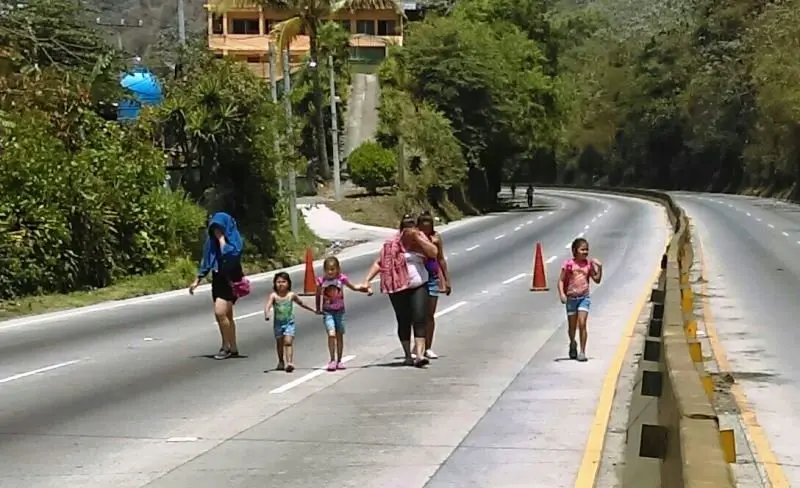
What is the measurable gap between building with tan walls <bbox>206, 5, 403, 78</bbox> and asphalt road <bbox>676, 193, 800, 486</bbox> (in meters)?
49.7

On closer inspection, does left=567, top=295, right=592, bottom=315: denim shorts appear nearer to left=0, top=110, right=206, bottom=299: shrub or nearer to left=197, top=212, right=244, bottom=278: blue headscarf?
left=197, top=212, right=244, bottom=278: blue headscarf

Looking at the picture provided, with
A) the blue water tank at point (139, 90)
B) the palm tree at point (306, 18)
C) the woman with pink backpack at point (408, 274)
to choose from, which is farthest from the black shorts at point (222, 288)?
the palm tree at point (306, 18)

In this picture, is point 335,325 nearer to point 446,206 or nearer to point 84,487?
point 84,487

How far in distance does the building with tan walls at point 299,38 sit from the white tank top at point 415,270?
254 feet

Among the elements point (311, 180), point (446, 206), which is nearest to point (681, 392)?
point (311, 180)

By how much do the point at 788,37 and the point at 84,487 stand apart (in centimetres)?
7190

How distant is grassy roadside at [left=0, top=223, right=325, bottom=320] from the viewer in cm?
2444

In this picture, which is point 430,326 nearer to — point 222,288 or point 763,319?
point 222,288

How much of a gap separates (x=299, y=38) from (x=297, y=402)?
83798mm

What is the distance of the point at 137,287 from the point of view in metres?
28.3

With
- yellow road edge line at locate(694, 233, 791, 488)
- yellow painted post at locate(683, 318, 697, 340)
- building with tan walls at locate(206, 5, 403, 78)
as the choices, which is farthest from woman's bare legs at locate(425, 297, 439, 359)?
building with tan walls at locate(206, 5, 403, 78)

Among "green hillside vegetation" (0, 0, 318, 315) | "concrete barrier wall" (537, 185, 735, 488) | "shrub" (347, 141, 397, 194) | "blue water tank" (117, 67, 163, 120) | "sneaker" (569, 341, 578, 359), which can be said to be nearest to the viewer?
"concrete barrier wall" (537, 185, 735, 488)

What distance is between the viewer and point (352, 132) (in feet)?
233

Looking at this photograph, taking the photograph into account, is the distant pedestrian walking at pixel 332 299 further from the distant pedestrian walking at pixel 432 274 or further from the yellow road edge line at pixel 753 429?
the yellow road edge line at pixel 753 429
